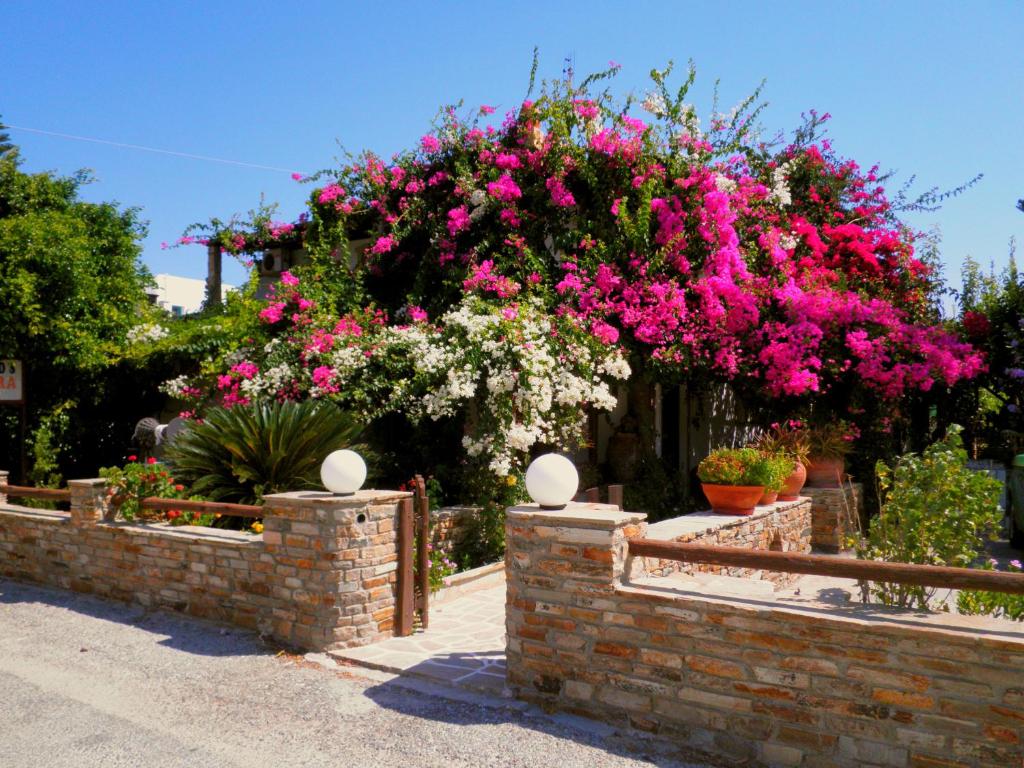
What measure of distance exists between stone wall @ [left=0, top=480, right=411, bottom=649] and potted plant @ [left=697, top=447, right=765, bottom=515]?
3191 mm

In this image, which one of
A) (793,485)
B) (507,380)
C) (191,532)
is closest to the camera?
(191,532)

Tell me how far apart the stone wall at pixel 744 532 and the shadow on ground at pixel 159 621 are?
2.99 meters

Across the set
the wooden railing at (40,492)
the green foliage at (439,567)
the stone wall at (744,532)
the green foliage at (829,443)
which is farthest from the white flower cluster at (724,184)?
the wooden railing at (40,492)

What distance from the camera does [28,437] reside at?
463 inches

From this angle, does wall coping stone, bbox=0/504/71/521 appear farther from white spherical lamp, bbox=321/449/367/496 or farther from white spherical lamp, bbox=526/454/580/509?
white spherical lamp, bbox=526/454/580/509

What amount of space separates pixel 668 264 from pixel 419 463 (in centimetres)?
385

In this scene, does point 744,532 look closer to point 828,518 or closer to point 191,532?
point 828,518

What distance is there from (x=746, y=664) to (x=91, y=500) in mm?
5922

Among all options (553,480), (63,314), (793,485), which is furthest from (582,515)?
(63,314)

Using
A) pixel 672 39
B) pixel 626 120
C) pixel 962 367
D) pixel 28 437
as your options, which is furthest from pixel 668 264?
pixel 28 437

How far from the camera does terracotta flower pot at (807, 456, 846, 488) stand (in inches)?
361

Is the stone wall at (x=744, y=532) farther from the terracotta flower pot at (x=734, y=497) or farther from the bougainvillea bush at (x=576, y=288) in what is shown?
the bougainvillea bush at (x=576, y=288)

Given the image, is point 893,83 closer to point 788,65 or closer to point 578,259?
point 788,65

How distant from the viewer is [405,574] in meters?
5.51
